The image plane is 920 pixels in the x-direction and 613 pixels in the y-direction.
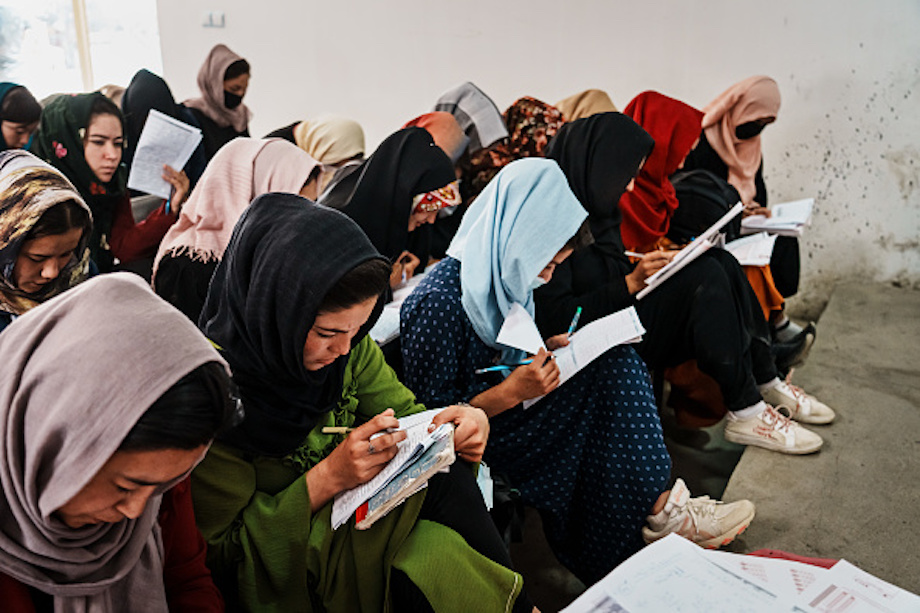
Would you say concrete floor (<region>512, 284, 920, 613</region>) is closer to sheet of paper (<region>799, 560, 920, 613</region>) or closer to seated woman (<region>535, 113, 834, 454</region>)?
seated woman (<region>535, 113, 834, 454</region>)

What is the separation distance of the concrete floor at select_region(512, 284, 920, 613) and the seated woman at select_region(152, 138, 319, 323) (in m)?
1.17

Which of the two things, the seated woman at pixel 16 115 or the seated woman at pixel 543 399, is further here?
the seated woman at pixel 16 115

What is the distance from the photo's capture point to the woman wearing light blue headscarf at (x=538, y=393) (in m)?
1.71

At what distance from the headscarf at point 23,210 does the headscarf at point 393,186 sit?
831mm

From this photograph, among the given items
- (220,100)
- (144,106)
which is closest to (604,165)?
(144,106)

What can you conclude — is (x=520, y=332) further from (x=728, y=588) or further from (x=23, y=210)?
(x=23, y=210)

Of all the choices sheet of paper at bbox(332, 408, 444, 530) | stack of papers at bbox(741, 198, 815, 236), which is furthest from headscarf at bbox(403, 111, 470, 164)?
Result: sheet of paper at bbox(332, 408, 444, 530)

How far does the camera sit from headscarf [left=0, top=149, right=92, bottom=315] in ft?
5.08

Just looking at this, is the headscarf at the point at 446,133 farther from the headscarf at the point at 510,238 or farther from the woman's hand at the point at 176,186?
the headscarf at the point at 510,238

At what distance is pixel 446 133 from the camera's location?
302 centimetres

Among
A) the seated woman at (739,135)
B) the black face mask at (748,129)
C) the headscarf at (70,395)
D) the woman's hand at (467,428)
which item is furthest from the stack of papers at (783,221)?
the headscarf at (70,395)

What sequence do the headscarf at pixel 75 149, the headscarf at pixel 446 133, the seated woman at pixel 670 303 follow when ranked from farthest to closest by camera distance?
the headscarf at pixel 446 133
the headscarf at pixel 75 149
the seated woman at pixel 670 303

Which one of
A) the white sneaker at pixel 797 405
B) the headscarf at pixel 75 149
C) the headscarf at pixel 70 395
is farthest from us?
the headscarf at pixel 75 149

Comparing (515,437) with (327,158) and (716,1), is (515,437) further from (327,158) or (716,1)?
(716,1)
